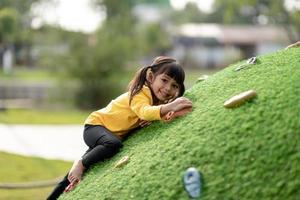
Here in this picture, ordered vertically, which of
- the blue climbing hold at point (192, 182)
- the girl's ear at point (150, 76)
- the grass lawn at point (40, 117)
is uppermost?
the girl's ear at point (150, 76)

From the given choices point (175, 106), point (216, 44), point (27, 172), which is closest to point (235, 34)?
point (216, 44)

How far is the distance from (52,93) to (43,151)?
10.5 metres

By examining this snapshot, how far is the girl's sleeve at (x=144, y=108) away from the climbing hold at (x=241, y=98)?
1.53ft

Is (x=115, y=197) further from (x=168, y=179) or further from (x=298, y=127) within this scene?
(x=298, y=127)

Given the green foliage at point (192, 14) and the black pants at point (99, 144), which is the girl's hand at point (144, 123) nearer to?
the black pants at point (99, 144)

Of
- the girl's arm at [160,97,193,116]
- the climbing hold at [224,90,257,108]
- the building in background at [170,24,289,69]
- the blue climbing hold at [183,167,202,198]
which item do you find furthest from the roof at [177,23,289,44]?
the blue climbing hold at [183,167,202,198]

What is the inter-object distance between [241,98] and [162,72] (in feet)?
2.03

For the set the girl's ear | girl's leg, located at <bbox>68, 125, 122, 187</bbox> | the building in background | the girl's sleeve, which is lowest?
the building in background

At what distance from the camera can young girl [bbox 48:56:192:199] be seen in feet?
10.1

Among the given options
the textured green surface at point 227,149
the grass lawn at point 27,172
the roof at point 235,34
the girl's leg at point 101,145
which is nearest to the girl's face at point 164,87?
the textured green surface at point 227,149

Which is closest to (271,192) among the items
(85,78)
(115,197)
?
(115,197)

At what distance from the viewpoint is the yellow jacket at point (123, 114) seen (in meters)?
3.19

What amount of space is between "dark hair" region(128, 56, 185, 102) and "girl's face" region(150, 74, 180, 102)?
0.07 ft

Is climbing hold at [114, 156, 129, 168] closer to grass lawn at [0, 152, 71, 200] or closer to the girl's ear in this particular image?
the girl's ear
